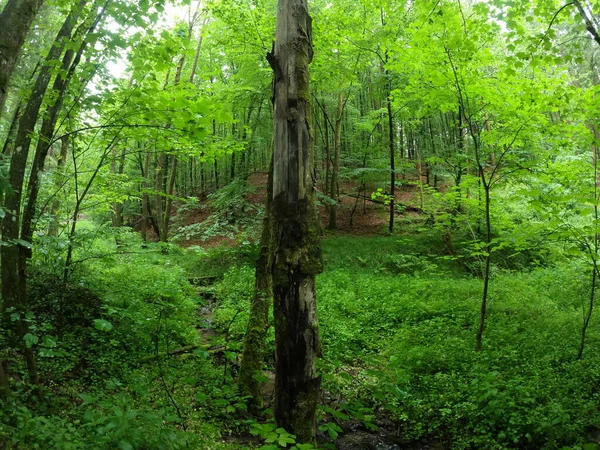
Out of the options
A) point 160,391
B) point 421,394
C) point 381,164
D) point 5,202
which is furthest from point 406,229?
point 5,202

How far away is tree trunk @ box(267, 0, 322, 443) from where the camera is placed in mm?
2814

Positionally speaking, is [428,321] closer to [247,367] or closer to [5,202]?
[247,367]

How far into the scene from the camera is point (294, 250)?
2.80 m

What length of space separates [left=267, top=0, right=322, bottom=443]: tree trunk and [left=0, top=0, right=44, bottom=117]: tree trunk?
5.95ft

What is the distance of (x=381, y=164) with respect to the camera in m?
15.9

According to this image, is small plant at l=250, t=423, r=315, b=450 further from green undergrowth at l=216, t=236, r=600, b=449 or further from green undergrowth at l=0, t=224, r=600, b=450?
green undergrowth at l=216, t=236, r=600, b=449

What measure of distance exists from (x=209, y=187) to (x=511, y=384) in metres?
25.8

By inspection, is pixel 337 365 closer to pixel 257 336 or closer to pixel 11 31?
pixel 257 336

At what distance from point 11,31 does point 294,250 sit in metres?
2.46

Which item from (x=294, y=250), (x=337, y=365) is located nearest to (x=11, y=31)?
(x=294, y=250)

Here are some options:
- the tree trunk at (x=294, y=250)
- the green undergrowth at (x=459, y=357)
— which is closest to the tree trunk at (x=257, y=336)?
the green undergrowth at (x=459, y=357)

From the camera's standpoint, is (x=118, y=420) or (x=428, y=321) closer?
A: (x=118, y=420)

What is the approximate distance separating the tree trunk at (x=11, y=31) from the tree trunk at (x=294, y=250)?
1815 millimetres

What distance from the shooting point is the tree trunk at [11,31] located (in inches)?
92.0
